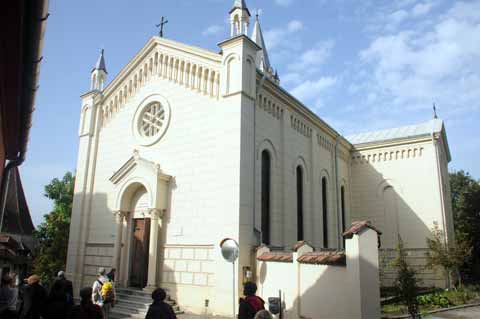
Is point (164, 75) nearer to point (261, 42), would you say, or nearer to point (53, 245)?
point (53, 245)

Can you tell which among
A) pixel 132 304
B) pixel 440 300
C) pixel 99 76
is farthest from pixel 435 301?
pixel 99 76

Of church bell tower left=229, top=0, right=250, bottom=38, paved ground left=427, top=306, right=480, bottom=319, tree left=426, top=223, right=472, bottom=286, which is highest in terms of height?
church bell tower left=229, top=0, right=250, bottom=38

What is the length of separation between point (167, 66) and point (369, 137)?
58.0ft

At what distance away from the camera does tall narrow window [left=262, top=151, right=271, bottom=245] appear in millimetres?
15375

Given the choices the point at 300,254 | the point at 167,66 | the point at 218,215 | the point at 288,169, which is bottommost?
the point at 300,254

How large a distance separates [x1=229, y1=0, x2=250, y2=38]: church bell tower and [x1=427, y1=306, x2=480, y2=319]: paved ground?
488 inches

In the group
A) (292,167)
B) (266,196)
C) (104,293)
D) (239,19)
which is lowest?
(104,293)

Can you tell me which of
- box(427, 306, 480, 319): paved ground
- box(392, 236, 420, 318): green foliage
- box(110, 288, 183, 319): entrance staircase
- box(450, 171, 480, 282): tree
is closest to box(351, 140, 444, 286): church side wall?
box(427, 306, 480, 319): paved ground

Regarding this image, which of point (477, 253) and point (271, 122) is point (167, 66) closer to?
point (271, 122)

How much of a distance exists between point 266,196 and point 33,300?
975 centimetres

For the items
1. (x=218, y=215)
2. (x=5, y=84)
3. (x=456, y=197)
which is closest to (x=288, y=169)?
(x=218, y=215)

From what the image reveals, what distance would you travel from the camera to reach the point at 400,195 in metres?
24.6

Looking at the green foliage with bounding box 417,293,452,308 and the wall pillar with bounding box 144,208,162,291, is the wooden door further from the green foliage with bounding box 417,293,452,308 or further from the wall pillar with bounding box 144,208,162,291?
the green foliage with bounding box 417,293,452,308

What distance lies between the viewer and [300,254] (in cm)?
1178
